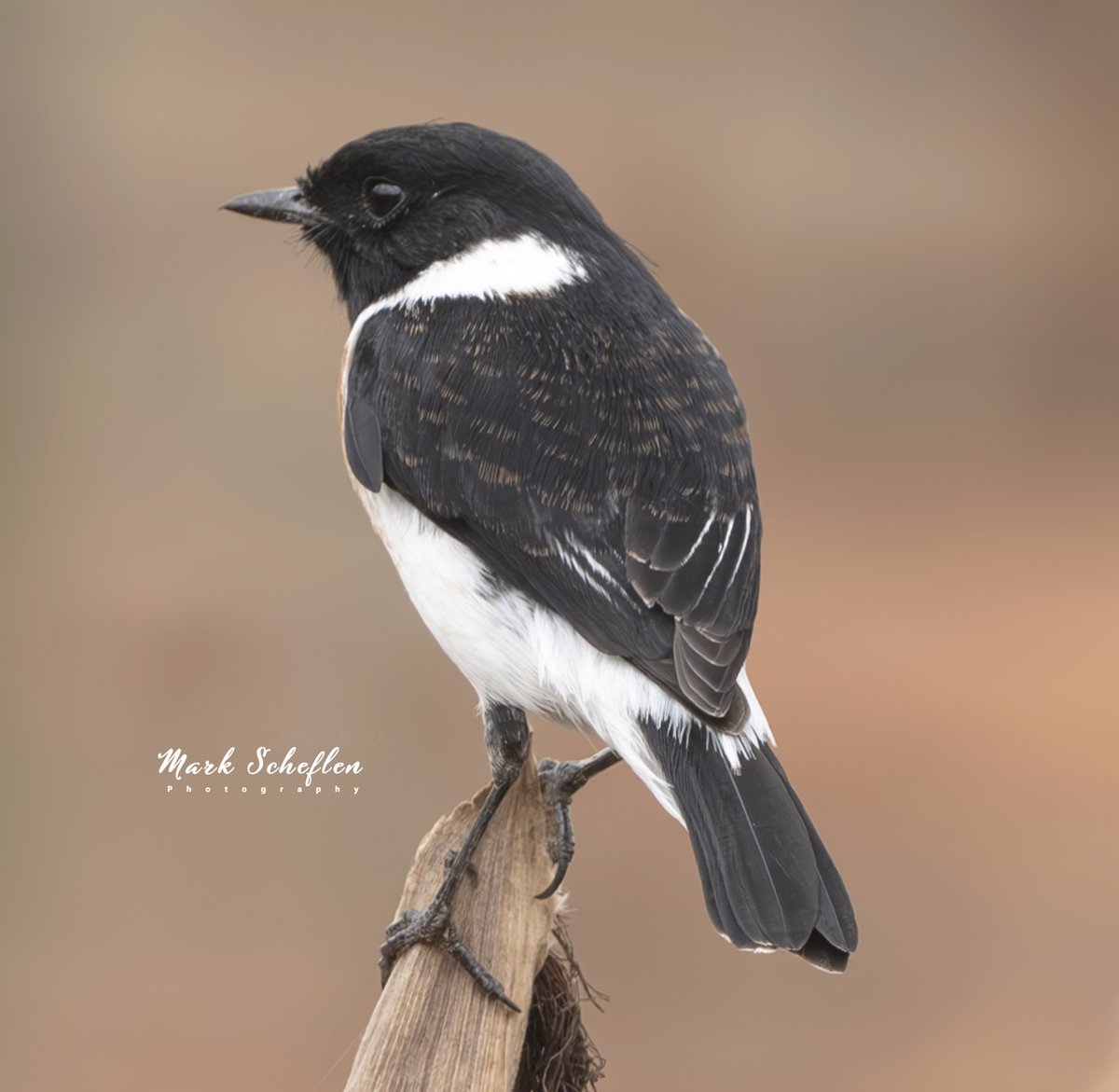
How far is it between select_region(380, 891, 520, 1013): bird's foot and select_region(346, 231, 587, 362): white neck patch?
112cm

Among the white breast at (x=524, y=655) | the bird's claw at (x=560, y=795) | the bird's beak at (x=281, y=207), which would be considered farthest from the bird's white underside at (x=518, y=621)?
the bird's claw at (x=560, y=795)

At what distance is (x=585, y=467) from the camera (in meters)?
2.73

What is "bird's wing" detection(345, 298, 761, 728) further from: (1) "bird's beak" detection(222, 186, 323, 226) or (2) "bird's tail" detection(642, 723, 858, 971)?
(1) "bird's beak" detection(222, 186, 323, 226)

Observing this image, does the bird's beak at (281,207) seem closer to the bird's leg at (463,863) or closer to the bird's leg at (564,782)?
the bird's leg at (463,863)

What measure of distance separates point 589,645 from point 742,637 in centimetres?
27

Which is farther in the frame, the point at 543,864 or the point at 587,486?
the point at 543,864

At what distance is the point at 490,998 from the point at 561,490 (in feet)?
3.02

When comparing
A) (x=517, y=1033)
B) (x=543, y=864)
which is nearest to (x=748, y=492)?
(x=543, y=864)

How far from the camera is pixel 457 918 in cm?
294

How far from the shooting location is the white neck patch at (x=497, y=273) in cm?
300

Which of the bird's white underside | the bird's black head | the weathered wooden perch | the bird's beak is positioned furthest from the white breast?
the bird's beak

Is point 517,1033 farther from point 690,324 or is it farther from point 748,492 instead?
point 690,324

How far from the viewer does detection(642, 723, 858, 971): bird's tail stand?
2.37m

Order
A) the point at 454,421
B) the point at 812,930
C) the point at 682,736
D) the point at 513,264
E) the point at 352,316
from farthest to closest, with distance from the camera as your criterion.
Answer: the point at 352,316 < the point at 513,264 < the point at 454,421 < the point at 682,736 < the point at 812,930
